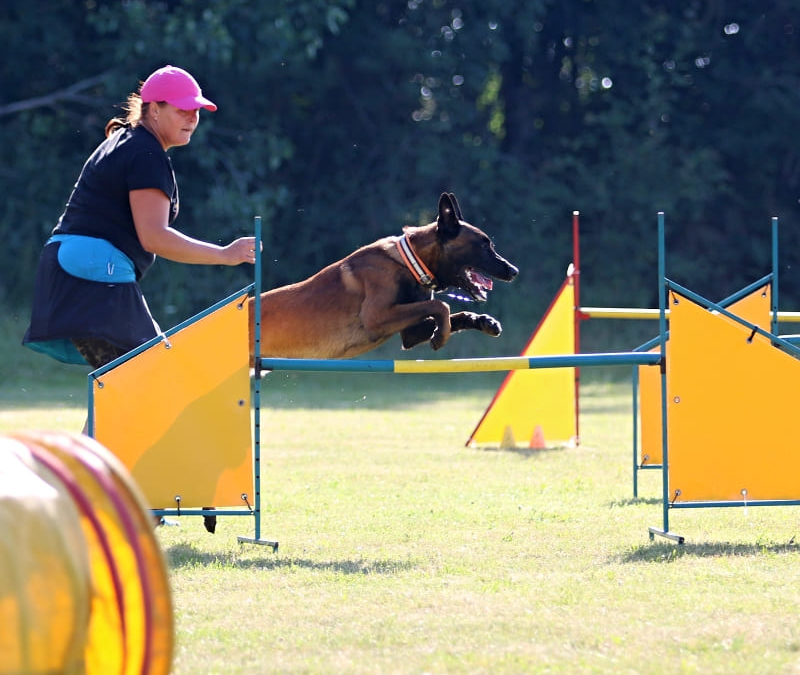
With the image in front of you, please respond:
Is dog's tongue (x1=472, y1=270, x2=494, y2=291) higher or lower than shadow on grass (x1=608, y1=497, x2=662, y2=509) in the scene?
higher

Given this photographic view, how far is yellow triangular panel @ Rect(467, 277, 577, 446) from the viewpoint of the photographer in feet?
26.4

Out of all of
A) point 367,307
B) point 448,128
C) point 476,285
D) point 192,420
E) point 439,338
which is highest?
point 448,128

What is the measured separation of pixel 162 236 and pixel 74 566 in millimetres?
2192

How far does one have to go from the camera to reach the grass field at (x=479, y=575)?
309cm

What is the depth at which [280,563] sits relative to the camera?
14.4ft

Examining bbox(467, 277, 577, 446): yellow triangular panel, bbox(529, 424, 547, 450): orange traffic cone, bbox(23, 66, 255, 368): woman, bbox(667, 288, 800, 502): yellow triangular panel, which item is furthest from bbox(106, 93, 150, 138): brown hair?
bbox(529, 424, 547, 450): orange traffic cone

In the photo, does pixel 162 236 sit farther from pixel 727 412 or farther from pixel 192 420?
pixel 727 412

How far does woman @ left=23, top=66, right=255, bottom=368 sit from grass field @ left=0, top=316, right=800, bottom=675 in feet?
2.80

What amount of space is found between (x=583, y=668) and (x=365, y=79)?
1527cm

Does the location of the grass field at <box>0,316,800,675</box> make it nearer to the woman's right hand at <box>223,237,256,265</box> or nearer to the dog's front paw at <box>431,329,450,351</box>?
the dog's front paw at <box>431,329,450,351</box>

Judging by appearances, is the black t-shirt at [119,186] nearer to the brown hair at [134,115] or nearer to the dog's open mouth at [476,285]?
the brown hair at [134,115]

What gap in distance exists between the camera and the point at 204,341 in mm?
4504

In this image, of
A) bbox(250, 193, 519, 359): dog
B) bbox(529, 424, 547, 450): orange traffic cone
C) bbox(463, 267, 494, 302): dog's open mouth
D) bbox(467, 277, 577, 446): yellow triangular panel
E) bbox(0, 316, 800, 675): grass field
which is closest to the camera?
bbox(0, 316, 800, 675): grass field

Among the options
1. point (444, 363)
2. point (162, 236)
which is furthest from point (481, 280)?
point (162, 236)
